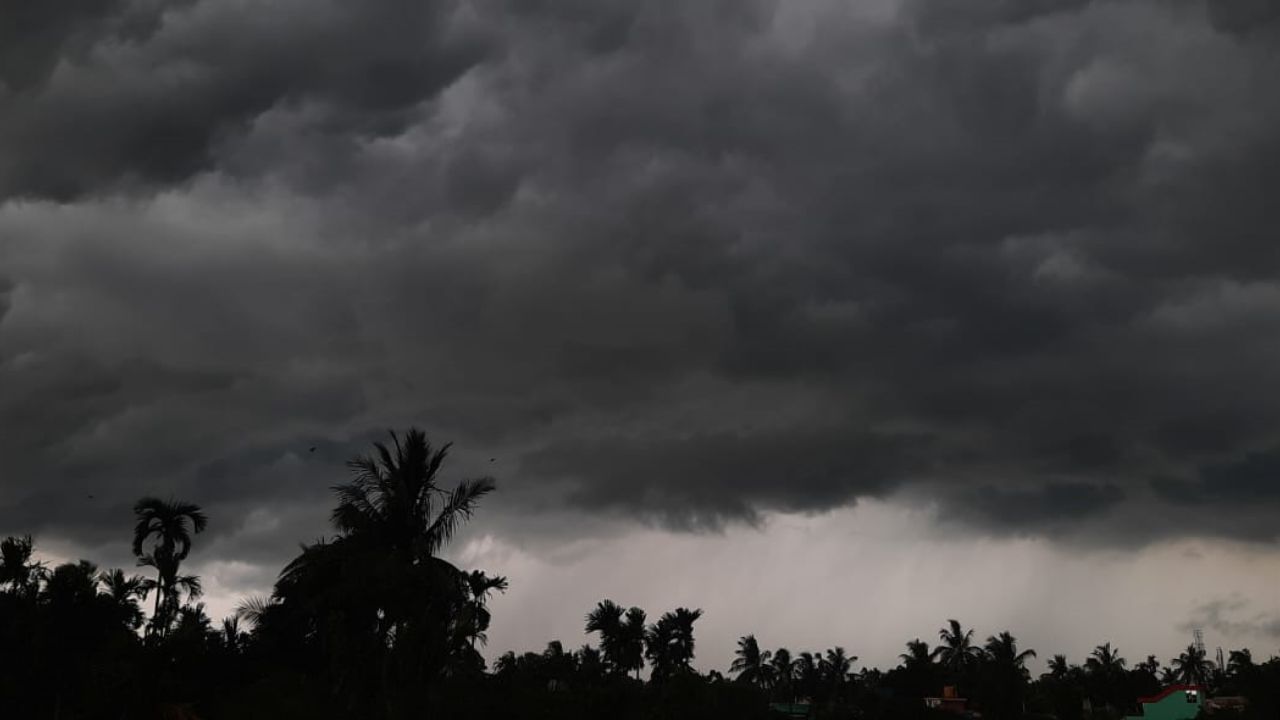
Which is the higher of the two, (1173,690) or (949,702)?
(1173,690)

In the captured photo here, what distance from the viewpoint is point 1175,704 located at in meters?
77.9

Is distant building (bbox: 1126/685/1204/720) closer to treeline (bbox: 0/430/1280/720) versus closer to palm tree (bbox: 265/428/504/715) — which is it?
treeline (bbox: 0/430/1280/720)

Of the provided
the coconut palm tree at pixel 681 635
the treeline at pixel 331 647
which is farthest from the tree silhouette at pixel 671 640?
the treeline at pixel 331 647

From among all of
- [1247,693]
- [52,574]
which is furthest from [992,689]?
[52,574]

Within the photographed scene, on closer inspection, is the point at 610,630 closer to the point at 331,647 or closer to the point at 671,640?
the point at 671,640

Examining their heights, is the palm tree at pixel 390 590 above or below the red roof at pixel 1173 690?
above

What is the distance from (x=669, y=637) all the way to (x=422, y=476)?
8477 cm

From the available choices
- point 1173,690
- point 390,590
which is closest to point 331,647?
point 390,590

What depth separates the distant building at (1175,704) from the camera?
7681cm

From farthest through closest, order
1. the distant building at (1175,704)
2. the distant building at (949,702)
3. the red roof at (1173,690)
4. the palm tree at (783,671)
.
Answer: the palm tree at (783,671)
the distant building at (949,702)
the red roof at (1173,690)
the distant building at (1175,704)

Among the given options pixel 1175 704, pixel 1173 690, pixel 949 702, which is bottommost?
pixel 1175 704

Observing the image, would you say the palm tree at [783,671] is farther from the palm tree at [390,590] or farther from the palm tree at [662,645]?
the palm tree at [390,590]

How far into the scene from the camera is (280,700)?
25.7m

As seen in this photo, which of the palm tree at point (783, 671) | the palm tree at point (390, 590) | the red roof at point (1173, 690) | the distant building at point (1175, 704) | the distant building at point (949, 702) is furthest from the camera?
the palm tree at point (783, 671)
